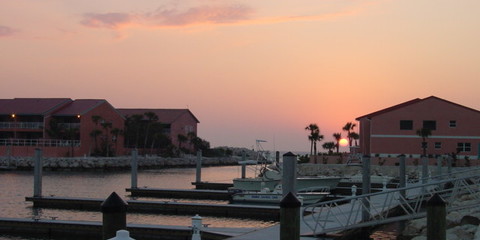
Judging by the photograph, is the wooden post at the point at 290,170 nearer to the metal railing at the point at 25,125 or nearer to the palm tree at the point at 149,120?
the metal railing at the point at 25,125

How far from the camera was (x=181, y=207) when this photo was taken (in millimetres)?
26344

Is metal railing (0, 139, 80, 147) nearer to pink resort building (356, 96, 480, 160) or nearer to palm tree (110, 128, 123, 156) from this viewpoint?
palm tree (110, 128, 123, 156)

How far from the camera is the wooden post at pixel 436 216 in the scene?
1062 cm

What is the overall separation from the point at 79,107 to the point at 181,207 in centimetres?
6302


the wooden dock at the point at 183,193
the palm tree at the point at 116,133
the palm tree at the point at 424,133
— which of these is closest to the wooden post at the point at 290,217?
the wooden dock at the point at 183,193

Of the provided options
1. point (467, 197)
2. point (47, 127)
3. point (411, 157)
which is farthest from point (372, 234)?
point (47, 127)

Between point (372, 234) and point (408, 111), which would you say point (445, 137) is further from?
point (372, 234)

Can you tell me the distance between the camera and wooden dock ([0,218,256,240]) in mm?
17234

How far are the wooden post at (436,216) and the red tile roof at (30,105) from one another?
252 feet

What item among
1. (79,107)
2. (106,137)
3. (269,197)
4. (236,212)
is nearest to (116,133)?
(106,137)

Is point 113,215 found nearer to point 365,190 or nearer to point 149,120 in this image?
point 365,190

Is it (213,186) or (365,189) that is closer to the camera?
(365,189)

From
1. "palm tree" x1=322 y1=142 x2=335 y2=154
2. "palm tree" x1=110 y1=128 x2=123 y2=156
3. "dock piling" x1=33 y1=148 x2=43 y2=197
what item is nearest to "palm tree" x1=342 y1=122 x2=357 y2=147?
"palm tree" x1=322 y1=142 x2=335 y2=154

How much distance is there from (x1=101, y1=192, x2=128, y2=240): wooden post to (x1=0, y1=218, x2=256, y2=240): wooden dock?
426 inches
